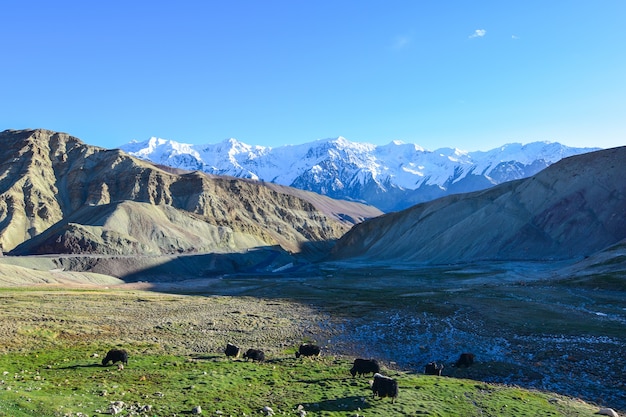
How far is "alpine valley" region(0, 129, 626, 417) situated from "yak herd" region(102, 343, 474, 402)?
2.34 feet

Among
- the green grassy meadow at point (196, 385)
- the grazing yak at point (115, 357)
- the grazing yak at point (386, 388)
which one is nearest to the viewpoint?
the green grassy meadow at point (196, 385)

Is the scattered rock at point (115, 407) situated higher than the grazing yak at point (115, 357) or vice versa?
the scattered rock at point (115, 407)

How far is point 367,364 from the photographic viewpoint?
73.2ft

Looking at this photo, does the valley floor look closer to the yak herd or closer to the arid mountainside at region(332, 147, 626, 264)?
the yak herd

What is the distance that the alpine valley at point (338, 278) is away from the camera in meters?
26.8

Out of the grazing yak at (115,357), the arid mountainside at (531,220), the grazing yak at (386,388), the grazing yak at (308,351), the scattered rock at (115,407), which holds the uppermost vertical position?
the arid mountainside at (531,220)

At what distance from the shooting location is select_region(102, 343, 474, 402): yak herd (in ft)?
61.5

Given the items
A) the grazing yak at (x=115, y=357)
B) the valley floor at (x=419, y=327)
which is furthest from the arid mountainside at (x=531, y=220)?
the grazing yak at (x=115, y=357)

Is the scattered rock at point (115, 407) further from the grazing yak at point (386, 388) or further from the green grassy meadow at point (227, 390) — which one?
the grazing yak at point (386, 388)

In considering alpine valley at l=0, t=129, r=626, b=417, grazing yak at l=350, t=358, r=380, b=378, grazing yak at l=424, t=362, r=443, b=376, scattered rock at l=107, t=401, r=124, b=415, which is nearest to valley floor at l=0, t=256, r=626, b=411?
alpine valley at l=0, t=129, r=626, b=417

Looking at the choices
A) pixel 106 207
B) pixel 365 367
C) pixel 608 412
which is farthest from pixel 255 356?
pixel 106 207

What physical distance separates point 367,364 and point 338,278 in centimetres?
7561

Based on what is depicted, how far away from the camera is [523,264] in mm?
94125

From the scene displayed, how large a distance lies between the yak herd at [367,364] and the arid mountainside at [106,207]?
291ft
